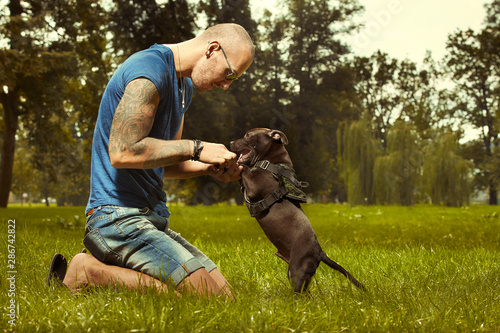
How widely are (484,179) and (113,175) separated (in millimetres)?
43024

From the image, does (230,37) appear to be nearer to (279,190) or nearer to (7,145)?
(279,190)

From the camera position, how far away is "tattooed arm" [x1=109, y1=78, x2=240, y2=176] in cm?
268

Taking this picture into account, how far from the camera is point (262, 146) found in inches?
129

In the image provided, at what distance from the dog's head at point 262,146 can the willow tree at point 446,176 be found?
2258cm

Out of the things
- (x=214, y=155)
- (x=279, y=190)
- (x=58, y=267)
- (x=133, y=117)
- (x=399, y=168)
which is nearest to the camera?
(x=133, y=117)

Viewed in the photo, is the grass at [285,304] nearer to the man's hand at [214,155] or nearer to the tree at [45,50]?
the man's hand at [214,155]

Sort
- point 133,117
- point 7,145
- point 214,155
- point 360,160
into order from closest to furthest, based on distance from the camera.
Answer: point 133,117 < point 214,155 < point 7,145 < point 360,160

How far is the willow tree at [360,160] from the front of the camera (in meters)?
24.5

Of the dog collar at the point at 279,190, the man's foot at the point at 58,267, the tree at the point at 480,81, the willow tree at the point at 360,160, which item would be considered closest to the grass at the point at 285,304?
the man's foot at the point at 58,267

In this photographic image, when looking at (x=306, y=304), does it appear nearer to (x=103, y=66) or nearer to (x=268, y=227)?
(x=268, y=227)

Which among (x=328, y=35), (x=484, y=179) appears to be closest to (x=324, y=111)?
(x=328, y=35)

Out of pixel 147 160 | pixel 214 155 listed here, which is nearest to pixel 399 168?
pixel 214 155

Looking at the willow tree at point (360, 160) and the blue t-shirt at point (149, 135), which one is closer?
the blue t-shirt at point (149, 135)

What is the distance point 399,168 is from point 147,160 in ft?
73.1
